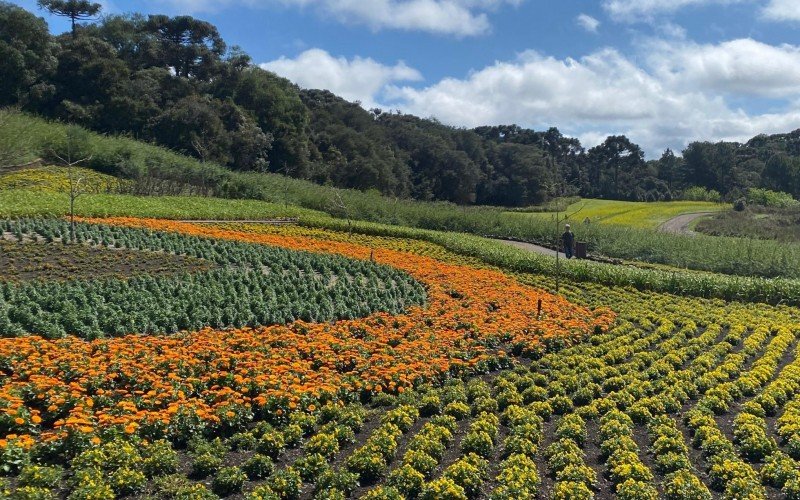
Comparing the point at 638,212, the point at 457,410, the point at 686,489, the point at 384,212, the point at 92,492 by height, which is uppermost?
the point at 384,212

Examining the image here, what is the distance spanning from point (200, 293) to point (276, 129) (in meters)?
51.5

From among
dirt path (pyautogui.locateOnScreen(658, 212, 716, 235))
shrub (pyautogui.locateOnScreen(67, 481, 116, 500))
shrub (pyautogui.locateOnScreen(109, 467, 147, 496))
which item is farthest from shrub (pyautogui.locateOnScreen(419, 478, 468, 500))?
dirt path (pyautogui.locateOnScreen(658, 212, 716, 235))

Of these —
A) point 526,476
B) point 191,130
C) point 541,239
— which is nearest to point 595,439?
point 526,476

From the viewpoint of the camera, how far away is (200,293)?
13.9 meters

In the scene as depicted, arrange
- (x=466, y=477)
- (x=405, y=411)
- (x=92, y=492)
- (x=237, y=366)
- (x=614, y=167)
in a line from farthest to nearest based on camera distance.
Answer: (x=614, y=167)
(x=237, y=366)
(x=405, y=411)
(x=466, y=477)
(x=92, y=492)

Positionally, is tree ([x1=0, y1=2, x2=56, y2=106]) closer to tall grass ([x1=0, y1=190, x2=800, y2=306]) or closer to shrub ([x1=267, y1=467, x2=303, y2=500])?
tall grass ([x1=0, y1=190, x2=800, y2=306])

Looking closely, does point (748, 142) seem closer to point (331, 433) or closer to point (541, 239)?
point (541, 239)

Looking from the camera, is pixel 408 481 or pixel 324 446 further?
pixel 324 446

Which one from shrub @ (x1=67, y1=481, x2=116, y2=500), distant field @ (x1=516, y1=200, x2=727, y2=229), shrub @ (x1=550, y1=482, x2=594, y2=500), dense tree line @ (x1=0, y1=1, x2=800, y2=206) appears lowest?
shrub @ (x1=550, y1=482, x2=594, y2=500)

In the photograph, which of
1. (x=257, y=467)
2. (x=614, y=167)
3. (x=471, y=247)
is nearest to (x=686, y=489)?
(x=257, y=467)

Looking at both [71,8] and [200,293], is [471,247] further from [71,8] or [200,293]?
[71,8]

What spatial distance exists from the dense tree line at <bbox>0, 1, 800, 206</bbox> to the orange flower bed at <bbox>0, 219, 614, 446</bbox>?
41.2 meters

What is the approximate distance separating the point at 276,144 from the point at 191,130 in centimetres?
981

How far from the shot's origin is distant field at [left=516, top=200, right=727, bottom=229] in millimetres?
54562
